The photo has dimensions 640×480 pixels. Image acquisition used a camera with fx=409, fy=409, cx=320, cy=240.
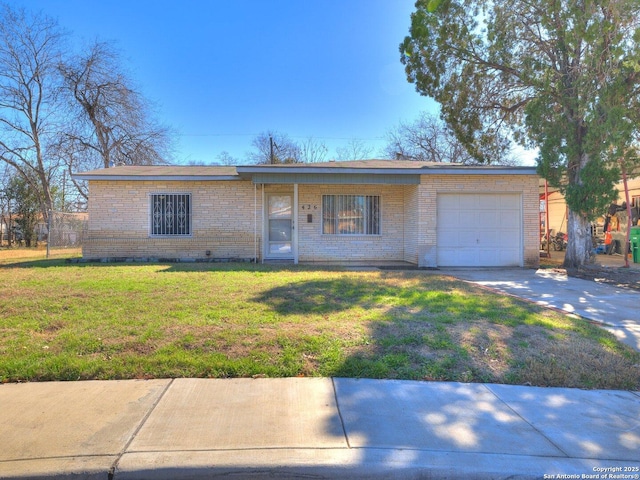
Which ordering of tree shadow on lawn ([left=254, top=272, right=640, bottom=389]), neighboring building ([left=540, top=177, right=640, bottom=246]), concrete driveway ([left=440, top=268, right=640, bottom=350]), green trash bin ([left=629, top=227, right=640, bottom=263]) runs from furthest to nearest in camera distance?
neighboring building ([left=540, top=177, right=640, bottom=246])
green trash bin ([left=629, top=227, right=640, bottom=263])
concrete driveway ([left=440, top=268, right=640, bottom=350])
tree shadow on lawn ([left=254, top=272, right=640, bottom=389])

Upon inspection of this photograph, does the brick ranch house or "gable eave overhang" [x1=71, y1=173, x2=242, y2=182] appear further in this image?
"gable eave overhang" [x1=71, y1=173, x2=242, y2=182]

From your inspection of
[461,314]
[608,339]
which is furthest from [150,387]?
[608,339]

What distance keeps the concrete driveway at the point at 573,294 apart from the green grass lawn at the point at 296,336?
0.68 metres

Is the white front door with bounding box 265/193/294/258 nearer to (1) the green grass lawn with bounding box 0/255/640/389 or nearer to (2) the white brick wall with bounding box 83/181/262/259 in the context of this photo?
(2) the white brick wall with bounding box 83/181/262/259

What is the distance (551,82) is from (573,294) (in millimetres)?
7683

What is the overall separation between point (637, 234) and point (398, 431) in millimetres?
17199

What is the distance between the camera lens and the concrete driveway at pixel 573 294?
6.57 m

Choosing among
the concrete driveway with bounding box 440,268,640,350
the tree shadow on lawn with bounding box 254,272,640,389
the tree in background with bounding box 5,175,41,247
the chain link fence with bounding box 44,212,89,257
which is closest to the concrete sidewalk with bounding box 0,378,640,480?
the tree shadow on lawn with bounding box 254,272,640,389

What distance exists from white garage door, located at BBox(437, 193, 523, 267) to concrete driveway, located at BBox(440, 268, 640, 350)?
2.25 ft

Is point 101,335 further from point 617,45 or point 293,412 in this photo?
point 617,45

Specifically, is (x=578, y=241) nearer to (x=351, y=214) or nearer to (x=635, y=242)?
(x=635, y=242)

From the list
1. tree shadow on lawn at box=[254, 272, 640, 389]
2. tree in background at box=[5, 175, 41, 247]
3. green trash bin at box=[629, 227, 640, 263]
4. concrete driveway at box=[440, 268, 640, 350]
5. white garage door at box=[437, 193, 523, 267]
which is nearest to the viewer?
tree shadow on lawn at box=[254, 272, 640, 389]

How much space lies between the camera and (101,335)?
528cm

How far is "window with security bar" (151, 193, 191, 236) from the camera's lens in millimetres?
14203
